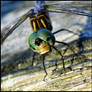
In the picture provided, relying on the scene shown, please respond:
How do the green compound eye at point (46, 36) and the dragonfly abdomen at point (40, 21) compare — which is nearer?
the green compound eye at point (46, 36)

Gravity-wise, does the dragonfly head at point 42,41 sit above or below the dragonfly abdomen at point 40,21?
below

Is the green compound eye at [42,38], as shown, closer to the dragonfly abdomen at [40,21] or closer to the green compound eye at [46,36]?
the green compound eye at [46,36]

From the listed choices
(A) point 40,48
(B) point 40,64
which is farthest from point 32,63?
(A) point 40,48

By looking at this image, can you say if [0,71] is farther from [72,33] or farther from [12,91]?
[72,33]

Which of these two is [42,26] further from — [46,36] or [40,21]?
[46,36]

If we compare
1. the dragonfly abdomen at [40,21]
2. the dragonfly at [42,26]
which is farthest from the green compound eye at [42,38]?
the dragonfly abdomen at [40,21]
